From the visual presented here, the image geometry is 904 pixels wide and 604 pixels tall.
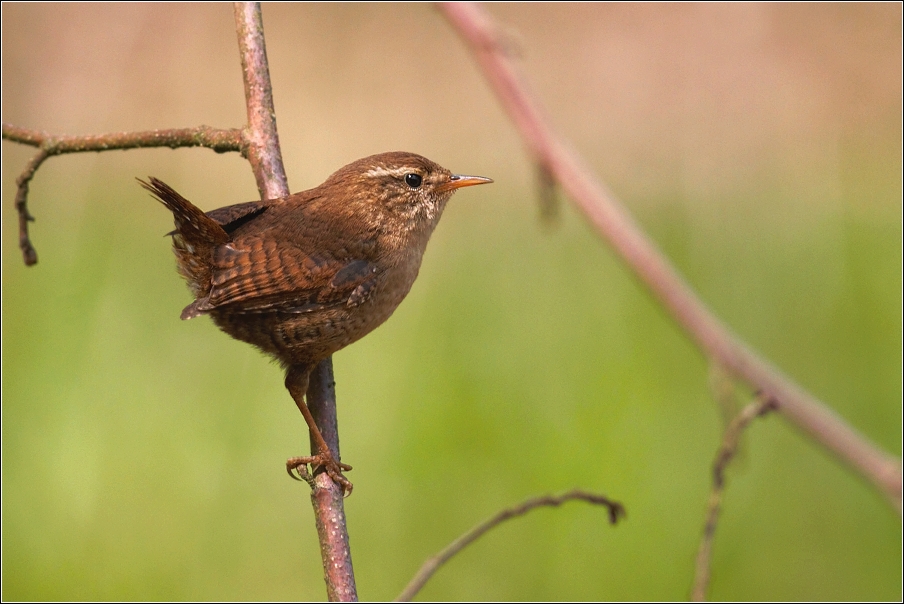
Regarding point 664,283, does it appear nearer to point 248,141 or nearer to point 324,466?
point 324,466

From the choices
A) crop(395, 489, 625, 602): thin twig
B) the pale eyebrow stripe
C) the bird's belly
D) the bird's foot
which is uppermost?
the pale eyebrow stripe

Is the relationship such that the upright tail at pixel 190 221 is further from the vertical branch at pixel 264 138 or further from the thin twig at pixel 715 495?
the thin twig at pixel 715 495

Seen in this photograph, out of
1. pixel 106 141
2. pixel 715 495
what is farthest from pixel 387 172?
pixel 715 495

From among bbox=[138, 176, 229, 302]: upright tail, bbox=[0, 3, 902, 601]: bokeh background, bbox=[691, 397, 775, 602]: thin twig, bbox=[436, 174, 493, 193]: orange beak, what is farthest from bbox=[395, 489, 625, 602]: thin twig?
bbox=[436, 174, 493, 193]: orange beak

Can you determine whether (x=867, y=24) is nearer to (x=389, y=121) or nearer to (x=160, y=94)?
(x=389, y=121)

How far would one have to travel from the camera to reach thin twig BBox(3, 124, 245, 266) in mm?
2459

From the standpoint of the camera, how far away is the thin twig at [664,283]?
1.67 meters

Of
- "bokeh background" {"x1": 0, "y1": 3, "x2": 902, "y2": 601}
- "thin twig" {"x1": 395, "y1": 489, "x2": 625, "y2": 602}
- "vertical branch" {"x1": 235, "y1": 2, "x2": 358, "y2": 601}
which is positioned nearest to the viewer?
"thin twig" {"x1": 395, "y1": 489, "x2": 625, "y2": 602}

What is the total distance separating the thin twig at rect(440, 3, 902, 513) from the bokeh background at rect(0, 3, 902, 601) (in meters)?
0.43

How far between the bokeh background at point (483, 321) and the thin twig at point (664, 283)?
426mm

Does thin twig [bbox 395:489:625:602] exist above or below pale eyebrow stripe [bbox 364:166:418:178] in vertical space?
below

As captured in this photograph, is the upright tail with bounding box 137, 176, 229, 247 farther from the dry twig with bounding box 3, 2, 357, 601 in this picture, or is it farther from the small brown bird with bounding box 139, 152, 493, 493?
the dry twig with bounding box 3, 2, 357, 601

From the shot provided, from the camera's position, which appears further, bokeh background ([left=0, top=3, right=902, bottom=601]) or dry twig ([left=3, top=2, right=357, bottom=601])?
bokeh background ([left=0, top=3, right=902, bottom=601])

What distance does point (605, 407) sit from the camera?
13.0ft
